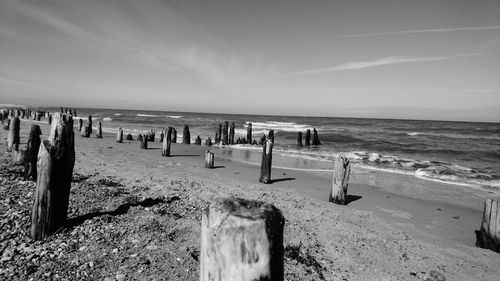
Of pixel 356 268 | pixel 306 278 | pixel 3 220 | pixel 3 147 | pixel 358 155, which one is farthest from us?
pixel 358 155

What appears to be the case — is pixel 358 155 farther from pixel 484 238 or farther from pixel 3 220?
pixel 3 220

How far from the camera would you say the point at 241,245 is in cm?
162

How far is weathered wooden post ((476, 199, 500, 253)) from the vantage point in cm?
550

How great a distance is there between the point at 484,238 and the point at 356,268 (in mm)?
3363

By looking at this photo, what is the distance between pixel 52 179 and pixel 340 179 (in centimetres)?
684

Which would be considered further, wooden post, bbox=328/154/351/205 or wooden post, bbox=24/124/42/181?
wooden post, bbox=328/154/351/205

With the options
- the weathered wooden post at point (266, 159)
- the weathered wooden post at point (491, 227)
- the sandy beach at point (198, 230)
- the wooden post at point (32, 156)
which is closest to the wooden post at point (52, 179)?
the sandy beach at point (198, 230)

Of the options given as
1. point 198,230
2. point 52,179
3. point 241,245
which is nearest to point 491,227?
point 198,230

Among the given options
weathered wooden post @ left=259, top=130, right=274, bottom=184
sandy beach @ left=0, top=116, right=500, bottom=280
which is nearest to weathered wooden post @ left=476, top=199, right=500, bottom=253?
sandy beach @ left=0, top=116, right=500, bottom=280

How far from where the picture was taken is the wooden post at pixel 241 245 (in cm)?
162

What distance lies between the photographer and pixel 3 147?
13.3 metres

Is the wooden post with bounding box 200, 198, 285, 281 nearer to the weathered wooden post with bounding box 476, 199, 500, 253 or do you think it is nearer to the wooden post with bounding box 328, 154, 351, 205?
the weathered wooden post with bounding box 476, 199, 500, 253

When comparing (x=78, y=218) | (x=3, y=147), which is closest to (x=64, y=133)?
(x=78, y=218)

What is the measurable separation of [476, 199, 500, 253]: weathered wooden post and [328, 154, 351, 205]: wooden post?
310 cm
